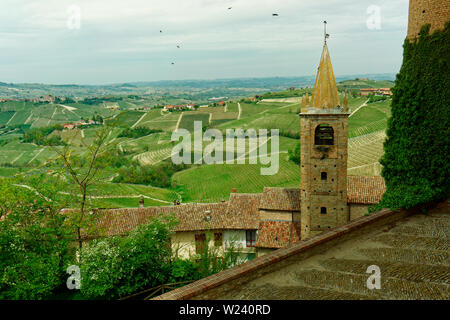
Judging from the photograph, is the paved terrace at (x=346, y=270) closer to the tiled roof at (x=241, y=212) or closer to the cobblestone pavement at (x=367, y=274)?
the cobblestone pavement at (x=367, y=274)

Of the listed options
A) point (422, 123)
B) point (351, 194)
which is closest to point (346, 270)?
point (422, 123)

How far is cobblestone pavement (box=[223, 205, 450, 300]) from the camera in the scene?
7.27 meters

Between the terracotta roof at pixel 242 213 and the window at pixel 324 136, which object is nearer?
the window at pixel 324 136

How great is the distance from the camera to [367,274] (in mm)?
8180

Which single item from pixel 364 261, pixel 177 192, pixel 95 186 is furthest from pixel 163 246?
pixel 177 192

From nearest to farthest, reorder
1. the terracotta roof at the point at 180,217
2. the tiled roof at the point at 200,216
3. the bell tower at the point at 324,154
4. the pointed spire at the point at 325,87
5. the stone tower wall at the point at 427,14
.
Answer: the stone tower wall at the point at 427,14 → the pointed spire at the point at 325,87 → the bell tower at the point at 324,154 → the terracotta roof at the point at 180,217 → the tiled roof at the point at 200,216

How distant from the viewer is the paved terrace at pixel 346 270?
7.28 m

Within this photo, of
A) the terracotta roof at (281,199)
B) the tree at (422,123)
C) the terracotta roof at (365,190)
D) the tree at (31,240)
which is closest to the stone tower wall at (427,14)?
the tree at (422,123)

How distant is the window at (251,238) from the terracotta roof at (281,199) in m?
1.85

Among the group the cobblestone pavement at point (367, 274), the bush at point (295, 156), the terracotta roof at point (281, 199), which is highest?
the cobblestone pavement at point (367, 274)

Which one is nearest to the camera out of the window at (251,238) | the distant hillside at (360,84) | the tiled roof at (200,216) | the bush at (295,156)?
the tiled roof at (200,216)

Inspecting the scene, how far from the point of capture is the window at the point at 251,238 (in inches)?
959

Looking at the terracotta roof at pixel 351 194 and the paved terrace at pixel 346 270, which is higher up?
the paved terrace at pixel 346 270
